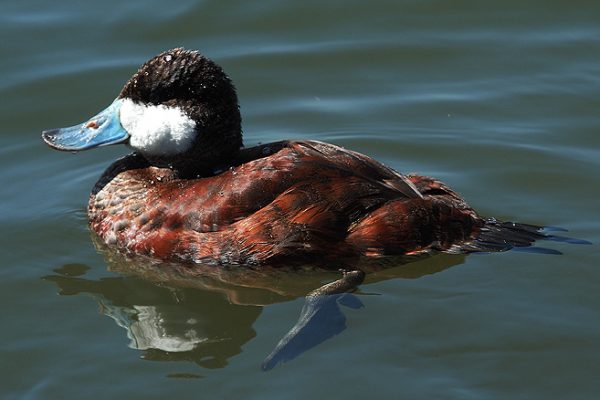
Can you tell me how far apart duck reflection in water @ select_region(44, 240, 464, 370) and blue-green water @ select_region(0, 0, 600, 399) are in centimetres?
Answer: 1

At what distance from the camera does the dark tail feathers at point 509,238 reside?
6051 mm

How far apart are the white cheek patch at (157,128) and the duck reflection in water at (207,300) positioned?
2.01 feet

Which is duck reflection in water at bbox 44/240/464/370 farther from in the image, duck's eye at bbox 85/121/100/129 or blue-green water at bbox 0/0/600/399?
duck's eye at bbox 85/121/100/129

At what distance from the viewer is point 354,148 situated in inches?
299

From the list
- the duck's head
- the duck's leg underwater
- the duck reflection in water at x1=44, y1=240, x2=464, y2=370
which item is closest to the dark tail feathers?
the duck reflection in water at x1=44, y1=240, x2=464, y2=370

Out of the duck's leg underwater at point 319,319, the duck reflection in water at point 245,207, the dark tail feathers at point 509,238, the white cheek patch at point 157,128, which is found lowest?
the duck's leg underwater at point 319,319

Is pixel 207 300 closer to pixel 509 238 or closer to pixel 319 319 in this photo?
A: pixel 319 319

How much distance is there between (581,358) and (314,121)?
3150 mm

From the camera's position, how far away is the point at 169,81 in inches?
246

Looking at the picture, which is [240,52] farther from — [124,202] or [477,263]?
[477,263]

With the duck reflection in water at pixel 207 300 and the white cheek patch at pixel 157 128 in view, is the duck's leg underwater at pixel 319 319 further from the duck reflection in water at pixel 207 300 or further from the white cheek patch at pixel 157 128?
the white cheek patch at pixel 157 128

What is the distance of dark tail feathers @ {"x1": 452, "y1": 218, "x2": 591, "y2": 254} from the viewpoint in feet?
19.9

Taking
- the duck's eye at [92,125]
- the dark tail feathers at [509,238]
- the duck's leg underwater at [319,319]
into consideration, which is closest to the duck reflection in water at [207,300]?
the duck's leg underwater at [319,319]

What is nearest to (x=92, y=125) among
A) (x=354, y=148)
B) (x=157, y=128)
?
(x=157, y=128)
